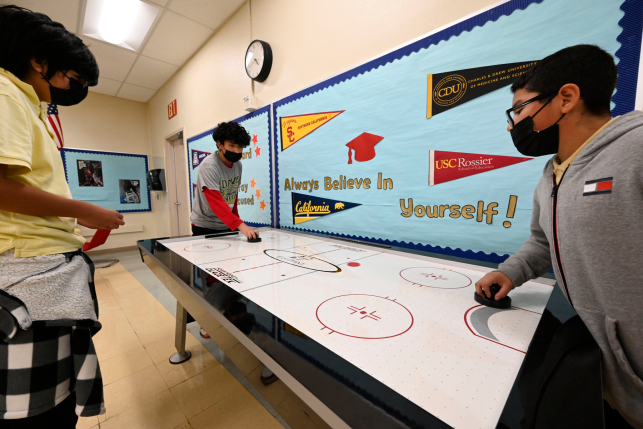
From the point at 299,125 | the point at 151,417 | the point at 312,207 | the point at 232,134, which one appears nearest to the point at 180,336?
the point at 151,417

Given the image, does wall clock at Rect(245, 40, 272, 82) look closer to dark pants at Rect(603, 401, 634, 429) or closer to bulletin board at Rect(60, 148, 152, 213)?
dark pants at Rect(603, 401, 634, 429)

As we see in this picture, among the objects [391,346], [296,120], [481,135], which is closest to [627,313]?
[391,346]

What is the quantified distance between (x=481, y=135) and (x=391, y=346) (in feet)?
3.11

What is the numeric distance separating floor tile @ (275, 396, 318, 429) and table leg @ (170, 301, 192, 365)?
1341 mm

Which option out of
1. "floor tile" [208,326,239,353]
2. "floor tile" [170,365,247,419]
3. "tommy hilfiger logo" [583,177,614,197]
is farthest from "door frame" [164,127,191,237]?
"tommy hilfiger logo" [583,177,614,197]

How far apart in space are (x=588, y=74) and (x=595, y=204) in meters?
0.28

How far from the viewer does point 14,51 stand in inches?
24.9

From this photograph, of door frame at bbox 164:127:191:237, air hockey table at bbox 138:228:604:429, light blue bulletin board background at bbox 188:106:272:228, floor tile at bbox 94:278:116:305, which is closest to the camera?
air hockey table at bbox 138:228:604:429

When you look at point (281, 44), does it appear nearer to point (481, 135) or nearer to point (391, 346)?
point (481, 135)

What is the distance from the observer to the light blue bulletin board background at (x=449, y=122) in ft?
2.66

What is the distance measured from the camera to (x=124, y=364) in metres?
1.53

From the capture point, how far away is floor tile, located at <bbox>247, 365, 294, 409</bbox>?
0.40 metres

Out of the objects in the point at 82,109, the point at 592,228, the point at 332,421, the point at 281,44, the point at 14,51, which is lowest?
the point at 332,421

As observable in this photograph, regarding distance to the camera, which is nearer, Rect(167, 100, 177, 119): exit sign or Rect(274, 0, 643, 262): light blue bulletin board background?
Rect(274, 0, 643, 262): light blue bulletin board background
